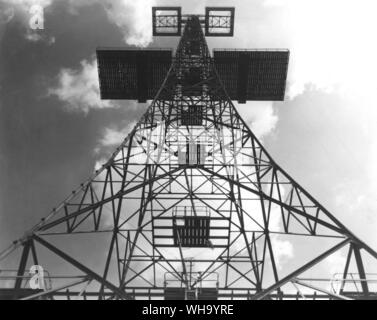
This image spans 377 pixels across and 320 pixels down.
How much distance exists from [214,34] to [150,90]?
6.18m

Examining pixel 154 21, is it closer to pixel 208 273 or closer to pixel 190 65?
pixel 190 65

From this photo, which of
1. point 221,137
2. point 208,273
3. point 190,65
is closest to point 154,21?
point 190,65

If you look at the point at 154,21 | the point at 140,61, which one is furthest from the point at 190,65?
the point at 154,21

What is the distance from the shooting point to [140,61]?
22.1 meters

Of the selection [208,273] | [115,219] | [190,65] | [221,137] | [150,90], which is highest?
[150,90]

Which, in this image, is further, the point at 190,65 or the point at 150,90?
the point at 150,90

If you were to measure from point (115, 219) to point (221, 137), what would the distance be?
536 centimetres

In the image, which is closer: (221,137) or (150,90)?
(221,137)
